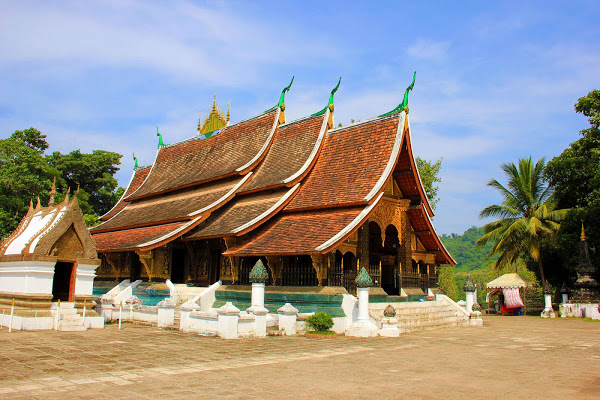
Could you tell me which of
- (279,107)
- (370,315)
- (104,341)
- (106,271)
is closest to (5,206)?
(106,271)

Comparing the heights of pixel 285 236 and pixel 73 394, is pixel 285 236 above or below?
above

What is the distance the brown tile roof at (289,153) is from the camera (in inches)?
618

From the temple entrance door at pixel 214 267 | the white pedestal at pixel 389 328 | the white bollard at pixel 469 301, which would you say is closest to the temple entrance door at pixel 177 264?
the temple entrance door at pixel 214 267

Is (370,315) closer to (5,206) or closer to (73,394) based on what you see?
(73,394)

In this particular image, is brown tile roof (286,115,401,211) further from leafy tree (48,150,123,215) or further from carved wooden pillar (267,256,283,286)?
leafy tree (48,150,123,215)

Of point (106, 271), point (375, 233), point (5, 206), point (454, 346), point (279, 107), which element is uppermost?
point (279, 107)

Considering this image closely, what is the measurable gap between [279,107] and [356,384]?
1357 cm

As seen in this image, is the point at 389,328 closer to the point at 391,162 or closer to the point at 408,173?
the point at 391,162

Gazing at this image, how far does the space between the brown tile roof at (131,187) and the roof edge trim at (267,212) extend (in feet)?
38.1

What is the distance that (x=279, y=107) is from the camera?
18172 mm

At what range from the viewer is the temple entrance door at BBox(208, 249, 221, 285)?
1617cm

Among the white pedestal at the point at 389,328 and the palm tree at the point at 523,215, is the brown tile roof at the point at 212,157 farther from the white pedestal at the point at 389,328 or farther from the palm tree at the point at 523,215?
the palm tree at the point at 523,215

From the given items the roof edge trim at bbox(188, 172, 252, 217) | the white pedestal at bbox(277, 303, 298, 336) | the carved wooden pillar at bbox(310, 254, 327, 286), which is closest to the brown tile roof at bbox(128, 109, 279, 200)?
the roof edge trim at bbox(188, 172, 252, 217)

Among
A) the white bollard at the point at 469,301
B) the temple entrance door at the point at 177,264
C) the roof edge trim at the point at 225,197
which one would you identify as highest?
the roof edge trim at the point at 225,197
